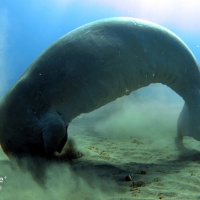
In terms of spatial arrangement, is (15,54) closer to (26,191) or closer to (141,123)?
(141,123)

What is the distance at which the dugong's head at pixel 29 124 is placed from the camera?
4.50 m

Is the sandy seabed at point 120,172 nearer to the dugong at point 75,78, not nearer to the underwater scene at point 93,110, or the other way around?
the underwater scene at point 93,110

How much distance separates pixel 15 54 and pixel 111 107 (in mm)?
31949

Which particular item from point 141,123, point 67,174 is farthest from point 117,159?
point 141,123

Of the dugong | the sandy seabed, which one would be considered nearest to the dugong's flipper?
the dugong

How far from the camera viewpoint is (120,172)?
451 centimetres

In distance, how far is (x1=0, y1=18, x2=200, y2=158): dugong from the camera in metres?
4.55

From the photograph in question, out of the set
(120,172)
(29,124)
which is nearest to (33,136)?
(29,124)

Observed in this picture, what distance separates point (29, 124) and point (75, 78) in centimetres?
96

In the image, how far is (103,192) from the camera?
11.8 ft

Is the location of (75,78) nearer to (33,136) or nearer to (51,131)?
(51,131)

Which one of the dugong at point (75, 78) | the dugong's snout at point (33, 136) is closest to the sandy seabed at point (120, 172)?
the dugong's snout at point (33, 136)

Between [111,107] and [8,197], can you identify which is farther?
[111,107]

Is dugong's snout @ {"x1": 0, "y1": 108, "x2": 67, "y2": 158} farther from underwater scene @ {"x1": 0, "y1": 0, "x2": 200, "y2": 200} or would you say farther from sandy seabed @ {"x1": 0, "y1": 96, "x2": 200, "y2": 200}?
sandy seabed @ {"x1": 0, "y1": 96, "x2": 200, "y2": 200}
